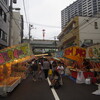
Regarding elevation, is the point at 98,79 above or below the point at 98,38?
below

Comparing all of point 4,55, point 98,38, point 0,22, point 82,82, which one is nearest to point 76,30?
point 98,38

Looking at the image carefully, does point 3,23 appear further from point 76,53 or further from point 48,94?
point 48,94

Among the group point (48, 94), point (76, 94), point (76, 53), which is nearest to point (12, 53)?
point (48, 94)

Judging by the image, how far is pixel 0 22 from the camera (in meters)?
17.9

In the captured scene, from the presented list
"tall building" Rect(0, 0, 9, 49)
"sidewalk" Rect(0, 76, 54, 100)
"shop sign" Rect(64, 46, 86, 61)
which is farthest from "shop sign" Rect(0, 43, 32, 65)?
"tall building" Rect(0, 0, 9, 49)

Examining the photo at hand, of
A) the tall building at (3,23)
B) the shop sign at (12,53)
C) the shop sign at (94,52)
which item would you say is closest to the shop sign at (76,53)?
the shop sign at (94,52)

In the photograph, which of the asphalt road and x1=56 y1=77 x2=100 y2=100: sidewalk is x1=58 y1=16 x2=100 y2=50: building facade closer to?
x1=56 y1=77 x2=100 y2=100: sidewalk

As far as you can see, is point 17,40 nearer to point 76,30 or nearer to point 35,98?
point 76,30

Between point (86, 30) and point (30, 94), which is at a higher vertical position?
point (86, 30)

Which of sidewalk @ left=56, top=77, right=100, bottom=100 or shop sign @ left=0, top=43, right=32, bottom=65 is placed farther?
shop sign @ left=0, top=43, right=32, bottom=65

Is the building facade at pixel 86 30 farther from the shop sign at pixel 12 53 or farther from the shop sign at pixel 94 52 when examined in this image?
the shop sign at pixel 12 53

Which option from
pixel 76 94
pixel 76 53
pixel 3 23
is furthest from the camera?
pixel 3 23

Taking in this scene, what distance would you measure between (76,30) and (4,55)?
71.9ft

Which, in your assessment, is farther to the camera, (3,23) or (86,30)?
(86,30)
